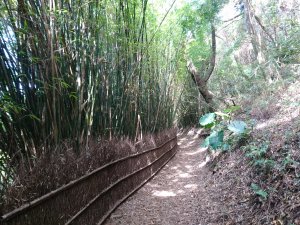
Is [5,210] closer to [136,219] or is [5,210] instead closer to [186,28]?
[136,219]

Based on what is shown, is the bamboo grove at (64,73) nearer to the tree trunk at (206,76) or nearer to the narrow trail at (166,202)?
the narrow trail at (166,202)

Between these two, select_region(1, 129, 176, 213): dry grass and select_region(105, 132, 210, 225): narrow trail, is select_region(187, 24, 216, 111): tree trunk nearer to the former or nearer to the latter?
select_region(105, 132, 210, 225): narrow trail

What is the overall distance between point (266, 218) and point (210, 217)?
76 centimetres

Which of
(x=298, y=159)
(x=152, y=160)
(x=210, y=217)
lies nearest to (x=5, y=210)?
(x=210, y=217)

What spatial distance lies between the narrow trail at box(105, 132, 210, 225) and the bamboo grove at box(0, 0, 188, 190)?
97cm

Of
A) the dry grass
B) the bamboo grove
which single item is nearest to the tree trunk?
the bamboo grove

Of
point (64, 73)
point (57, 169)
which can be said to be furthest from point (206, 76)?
point (57, 169)

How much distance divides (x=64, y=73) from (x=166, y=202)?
217 cm

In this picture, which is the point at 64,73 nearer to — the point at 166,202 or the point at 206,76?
the point at 166,202

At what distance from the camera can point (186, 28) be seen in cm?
721

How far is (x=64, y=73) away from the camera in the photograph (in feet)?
8.64

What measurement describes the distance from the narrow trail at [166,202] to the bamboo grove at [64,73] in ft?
3.19

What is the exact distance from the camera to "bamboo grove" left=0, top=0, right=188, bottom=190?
2.10 metres

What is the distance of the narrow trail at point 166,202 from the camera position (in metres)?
3.13
